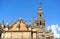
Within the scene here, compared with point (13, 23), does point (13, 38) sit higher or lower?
lower

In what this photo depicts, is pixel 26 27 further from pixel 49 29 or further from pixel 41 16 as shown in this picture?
pixel 41 16

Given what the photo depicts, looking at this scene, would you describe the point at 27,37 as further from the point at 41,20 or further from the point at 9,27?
the point at 41,20

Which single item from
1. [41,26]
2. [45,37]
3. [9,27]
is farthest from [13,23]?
[41,26]

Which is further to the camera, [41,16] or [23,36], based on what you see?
[41,16]

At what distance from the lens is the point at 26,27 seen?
217 ft

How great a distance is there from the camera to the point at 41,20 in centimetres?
9906

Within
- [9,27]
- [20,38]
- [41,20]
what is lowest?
[20,38]

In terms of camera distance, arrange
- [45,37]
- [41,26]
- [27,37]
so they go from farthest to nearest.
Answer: [41,26] → [45,37] → [27,37]

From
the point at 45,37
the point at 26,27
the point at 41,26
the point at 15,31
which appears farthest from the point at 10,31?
the point at 41,26

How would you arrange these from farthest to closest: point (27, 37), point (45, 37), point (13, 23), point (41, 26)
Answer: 1. point (41, 26)
2. point (45, 37)
3. point (13, 23)
4. point (27, 37)

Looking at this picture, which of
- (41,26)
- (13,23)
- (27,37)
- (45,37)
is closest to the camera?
(27,37)

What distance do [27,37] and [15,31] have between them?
4.63m

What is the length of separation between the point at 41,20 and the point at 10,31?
36811mm

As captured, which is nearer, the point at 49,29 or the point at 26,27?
the point at 26,27
